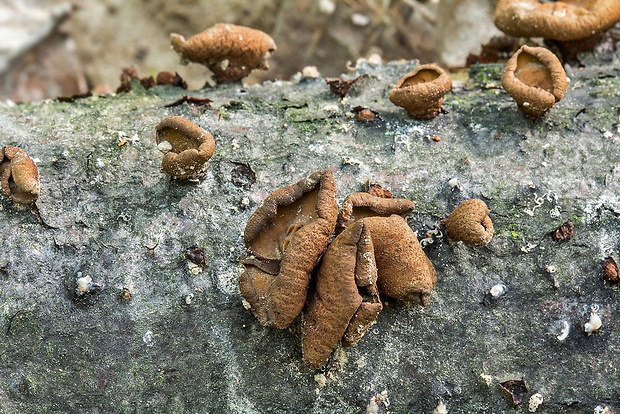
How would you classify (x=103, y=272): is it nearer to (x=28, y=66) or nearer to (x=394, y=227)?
(x=394, y=227)

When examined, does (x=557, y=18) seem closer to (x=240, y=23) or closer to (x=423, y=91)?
(x=423, y=91)

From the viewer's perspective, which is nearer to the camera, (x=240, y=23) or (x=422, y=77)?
(x=422, y=77)

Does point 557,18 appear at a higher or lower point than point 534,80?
higher

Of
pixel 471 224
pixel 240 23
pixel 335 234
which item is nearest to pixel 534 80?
pixel 471 224

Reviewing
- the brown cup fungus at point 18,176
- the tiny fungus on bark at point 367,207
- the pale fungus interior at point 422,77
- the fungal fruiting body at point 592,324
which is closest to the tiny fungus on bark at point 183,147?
the brown cup fungus at point 18,176

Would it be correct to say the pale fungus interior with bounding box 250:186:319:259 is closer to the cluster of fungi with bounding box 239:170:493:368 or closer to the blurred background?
the cluster of fungi with bounding box 239:170:493:368
